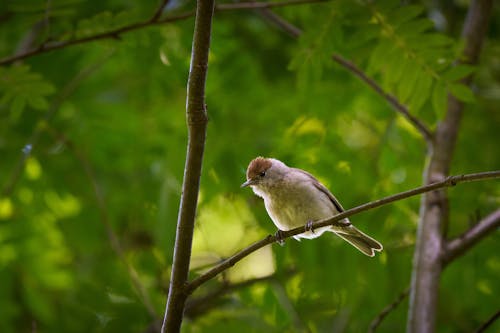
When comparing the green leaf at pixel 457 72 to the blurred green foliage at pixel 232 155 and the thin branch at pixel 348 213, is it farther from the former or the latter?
the thin branch at pixel 348 213

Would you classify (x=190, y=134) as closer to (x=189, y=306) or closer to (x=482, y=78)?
(x=189, y=306)

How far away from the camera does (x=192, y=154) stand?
284cm

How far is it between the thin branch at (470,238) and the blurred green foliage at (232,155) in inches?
21.7

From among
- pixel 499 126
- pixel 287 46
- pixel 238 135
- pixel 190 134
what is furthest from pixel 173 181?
pixel 499 126

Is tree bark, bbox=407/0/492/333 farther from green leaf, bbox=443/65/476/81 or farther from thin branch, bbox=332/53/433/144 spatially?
green leaf, bbox=443/65/476/81

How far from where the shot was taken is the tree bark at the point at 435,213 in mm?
4223

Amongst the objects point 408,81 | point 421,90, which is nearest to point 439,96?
point 421,90

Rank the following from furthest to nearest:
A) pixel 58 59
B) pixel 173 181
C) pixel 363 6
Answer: pixel 58 59, pixel 173 181, pixel 363 6

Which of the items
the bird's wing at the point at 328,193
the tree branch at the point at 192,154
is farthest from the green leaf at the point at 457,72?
the tree branch at the point at 192,154

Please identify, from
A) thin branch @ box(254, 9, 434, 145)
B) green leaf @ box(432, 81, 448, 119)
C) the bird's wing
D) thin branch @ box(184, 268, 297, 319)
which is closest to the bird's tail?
the bird's wing

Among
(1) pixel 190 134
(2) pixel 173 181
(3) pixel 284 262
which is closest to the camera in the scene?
(1) pixel 190 134

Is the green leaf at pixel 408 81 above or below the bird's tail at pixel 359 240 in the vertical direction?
above

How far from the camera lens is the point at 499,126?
6105 millimetres

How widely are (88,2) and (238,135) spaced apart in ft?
6.02
